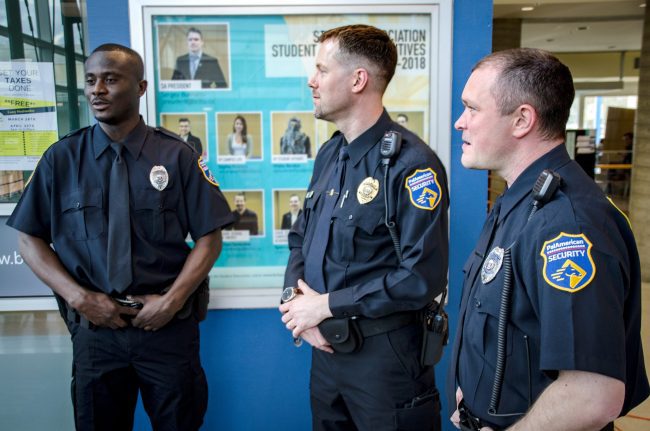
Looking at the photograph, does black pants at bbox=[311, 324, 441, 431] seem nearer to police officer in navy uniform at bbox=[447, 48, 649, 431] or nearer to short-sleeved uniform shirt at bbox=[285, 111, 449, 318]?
short-sleeved uniform shirt at bbox=[285, 111, 449, 318]

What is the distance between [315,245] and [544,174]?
2.74 feet

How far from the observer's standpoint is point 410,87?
7.41 ft

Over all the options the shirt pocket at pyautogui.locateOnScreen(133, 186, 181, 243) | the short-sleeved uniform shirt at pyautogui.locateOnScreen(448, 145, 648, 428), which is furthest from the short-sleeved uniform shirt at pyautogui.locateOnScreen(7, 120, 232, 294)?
the short-sleeved uniform shirt at pyautogui.locateOnScreen(448, 145, 648, 428)

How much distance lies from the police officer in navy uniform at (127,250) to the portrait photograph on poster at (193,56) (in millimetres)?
402

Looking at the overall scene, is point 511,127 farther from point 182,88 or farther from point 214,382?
point 214,382

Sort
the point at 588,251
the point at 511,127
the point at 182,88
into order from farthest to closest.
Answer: the point at 182,88
the point at 511,127
the point at 588,251

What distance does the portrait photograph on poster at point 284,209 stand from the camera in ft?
7.73

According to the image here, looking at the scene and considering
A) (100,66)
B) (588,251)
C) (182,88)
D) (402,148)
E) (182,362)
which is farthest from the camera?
(182,88)

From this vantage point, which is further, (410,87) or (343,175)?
(410,87)

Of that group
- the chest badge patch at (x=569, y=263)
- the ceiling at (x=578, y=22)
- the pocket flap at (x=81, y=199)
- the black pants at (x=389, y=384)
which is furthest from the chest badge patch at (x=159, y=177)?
the ceiling at (x=578, y=22)

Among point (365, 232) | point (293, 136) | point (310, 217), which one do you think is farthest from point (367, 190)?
point (293, 136)

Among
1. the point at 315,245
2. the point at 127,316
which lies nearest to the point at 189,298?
the point at 127,316

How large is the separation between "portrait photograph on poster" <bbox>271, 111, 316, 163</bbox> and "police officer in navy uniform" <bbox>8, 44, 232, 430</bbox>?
0.52m

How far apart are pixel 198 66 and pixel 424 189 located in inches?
49.2
